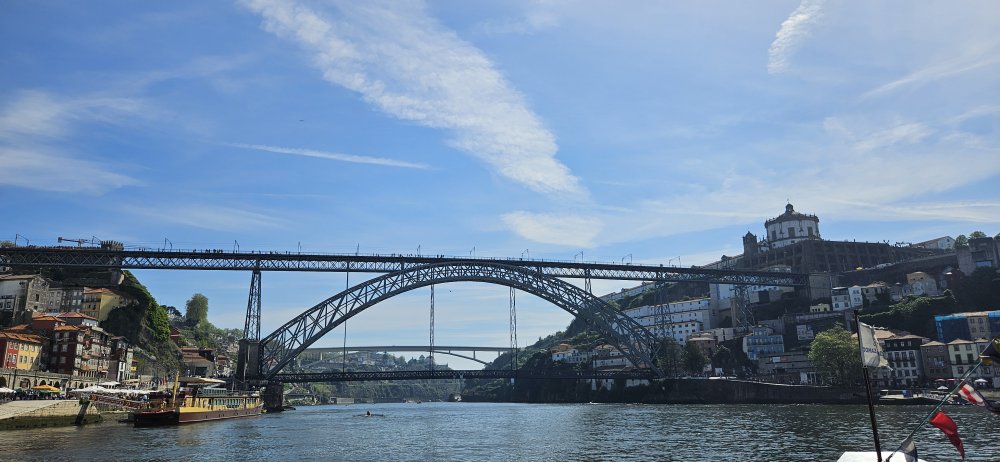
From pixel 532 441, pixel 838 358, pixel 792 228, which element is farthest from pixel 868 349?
pixel 792 228

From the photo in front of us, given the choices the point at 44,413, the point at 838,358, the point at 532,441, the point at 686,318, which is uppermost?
the point at 686,318

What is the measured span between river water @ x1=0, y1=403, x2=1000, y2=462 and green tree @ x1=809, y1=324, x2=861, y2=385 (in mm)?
15960

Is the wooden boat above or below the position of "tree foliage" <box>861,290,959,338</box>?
below

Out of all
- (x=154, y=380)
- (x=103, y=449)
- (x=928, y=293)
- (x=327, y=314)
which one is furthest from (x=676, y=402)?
(x=103, y=449)

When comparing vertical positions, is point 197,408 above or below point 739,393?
above

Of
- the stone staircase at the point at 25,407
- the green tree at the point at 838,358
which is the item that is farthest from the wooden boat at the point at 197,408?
the green tree at the point at 838,358

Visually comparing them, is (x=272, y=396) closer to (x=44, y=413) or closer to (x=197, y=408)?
(x=197, y=408)

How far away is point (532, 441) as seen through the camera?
32.3 metres

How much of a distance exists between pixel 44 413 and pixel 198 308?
82.9m

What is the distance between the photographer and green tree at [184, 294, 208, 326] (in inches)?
4500

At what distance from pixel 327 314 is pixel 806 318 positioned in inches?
2208

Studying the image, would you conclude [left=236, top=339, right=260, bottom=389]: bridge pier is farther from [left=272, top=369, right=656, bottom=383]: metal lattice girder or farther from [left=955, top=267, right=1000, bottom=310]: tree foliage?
[left=955, top=267, right=1000, bottom=310]: tree foliage

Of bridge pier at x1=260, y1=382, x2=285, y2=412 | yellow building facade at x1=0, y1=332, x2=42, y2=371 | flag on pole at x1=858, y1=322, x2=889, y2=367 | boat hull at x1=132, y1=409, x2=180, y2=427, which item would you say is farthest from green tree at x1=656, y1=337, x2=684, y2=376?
flag on pole at x1=858, y1=322, x2=889, y2=367

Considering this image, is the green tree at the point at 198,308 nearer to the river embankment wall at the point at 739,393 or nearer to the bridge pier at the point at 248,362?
the bridge pier at the point at 248,362
